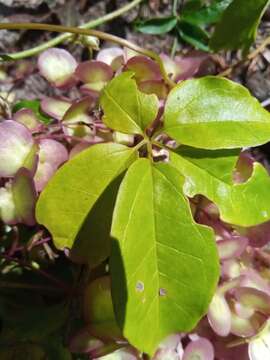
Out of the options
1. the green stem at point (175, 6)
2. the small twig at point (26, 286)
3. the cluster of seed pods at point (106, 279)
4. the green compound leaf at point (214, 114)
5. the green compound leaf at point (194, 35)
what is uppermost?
the green compound leaf at point (214, 114)

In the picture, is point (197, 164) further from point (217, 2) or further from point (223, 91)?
point (217, 2)

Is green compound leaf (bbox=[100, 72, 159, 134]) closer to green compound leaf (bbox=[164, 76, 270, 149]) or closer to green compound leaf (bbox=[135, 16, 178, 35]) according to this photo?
green compound leaf (bbox=[164, 76, 270, 149])

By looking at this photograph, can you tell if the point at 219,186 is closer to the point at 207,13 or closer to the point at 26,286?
the point at 26,286

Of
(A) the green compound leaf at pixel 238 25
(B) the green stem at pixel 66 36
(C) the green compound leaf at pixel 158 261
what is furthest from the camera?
(B) the green stem at pixel 66 36

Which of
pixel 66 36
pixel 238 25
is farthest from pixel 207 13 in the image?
pixel 66 36

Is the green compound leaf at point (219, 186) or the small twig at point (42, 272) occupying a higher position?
the green compound leaf at point (219, 186)

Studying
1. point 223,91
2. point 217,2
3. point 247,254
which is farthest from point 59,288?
point 217,2

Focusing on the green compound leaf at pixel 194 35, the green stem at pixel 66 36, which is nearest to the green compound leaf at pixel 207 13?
the green compound leaf at pixel 194 35

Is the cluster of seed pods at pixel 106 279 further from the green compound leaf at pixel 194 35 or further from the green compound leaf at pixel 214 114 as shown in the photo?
the green compound leaf at pixel 194 35
